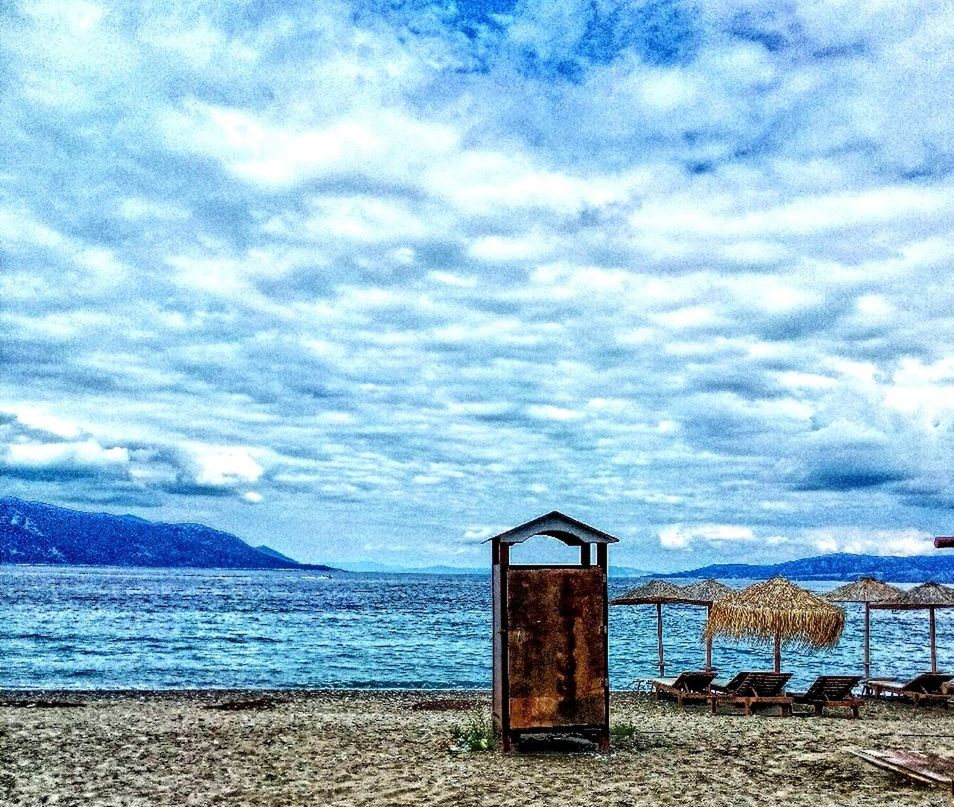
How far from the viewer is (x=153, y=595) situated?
90625mm

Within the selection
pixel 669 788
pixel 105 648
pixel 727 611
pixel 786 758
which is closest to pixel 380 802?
pixel 669 788

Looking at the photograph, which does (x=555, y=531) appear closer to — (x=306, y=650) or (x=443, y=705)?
(x=443, y=705)

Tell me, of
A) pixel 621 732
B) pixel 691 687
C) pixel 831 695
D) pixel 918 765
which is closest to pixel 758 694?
pixel 831 695

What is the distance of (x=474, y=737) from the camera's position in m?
13.4

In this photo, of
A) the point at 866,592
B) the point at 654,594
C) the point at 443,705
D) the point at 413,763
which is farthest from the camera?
the point at 866,592

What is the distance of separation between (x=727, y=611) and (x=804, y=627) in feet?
4.62

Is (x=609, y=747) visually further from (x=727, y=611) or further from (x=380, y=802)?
(x=727, y=611)

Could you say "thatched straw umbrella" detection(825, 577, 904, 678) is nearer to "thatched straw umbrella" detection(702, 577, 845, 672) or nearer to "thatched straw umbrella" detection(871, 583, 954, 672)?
"thatched straw umbrella" detection(871, 583, 954, 672)

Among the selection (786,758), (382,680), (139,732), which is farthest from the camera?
(382,680)

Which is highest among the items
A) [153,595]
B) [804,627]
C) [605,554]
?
[605,554]

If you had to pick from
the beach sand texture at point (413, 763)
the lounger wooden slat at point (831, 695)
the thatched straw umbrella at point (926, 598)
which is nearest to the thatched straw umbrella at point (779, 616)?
the lounger wooden slat at point (831, 695)

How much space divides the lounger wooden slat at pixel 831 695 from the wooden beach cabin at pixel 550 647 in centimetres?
755

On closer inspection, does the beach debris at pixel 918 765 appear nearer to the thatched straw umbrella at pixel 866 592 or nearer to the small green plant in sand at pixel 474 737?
the small green plant in sand at pixel 474 737

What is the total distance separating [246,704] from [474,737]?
825cm
